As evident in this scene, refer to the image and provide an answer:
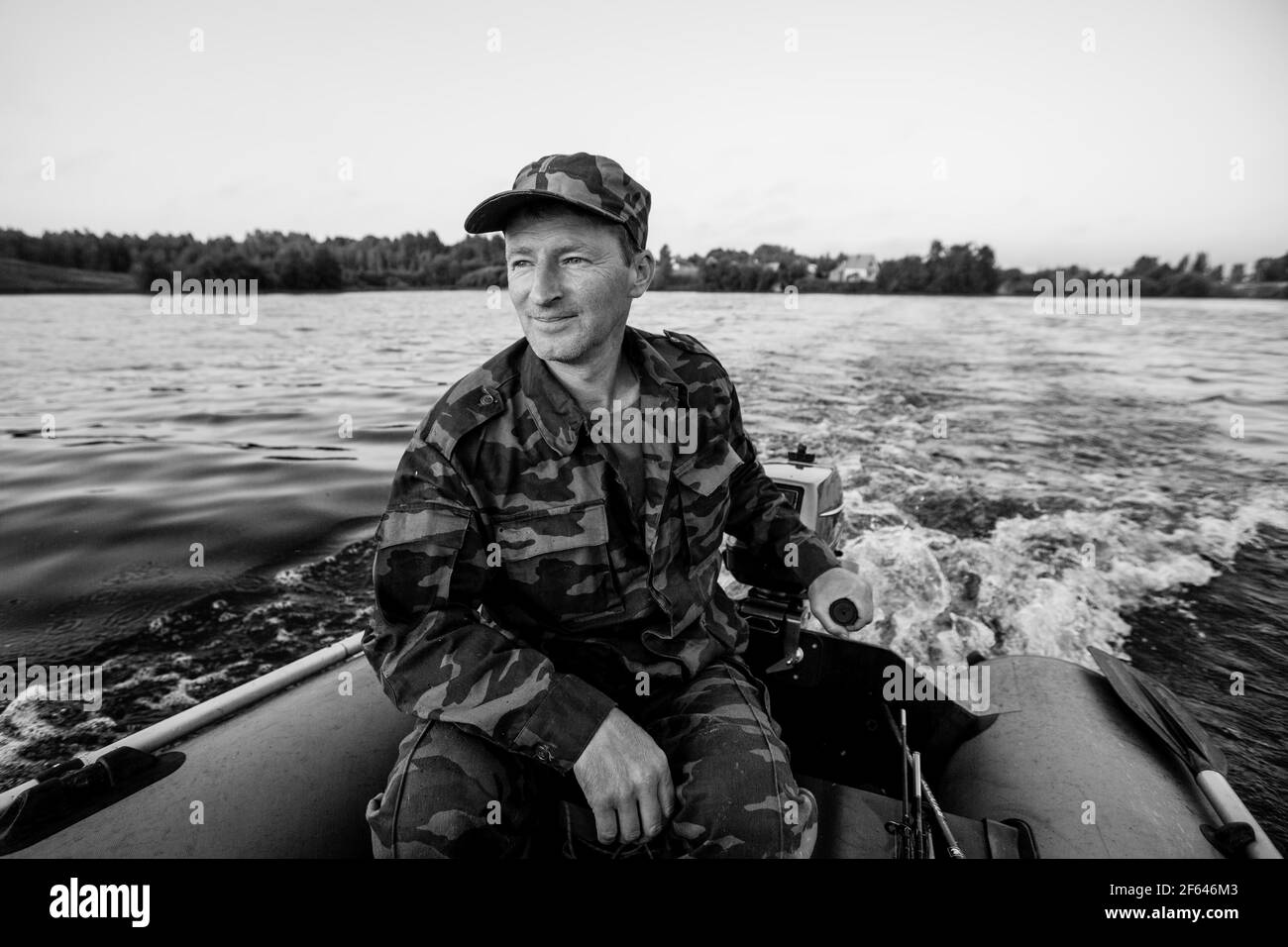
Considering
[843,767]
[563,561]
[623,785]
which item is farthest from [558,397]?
[843,767]

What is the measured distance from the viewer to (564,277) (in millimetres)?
1576

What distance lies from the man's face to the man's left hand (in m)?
0.94

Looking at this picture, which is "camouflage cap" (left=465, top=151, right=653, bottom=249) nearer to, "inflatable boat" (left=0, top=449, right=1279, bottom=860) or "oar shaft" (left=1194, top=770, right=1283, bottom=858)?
"inflatable boat" (left=0, top=449, right=1279, bottom=860)

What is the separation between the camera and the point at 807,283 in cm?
4597

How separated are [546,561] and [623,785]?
0.54 meters

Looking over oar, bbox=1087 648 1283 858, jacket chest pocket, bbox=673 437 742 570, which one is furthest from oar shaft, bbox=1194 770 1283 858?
jacket chest pocket, bbox=673 437 742 570

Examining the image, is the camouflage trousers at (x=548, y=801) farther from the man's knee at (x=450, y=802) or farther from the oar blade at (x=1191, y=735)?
the oar blade at (x=1191, y=735)

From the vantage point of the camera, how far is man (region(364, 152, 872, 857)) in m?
1.27

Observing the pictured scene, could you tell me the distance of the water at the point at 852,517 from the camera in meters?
3.21

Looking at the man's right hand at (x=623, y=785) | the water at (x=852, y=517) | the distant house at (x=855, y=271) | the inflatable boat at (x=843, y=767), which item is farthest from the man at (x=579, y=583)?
the distant house at (x=855, y=271)
